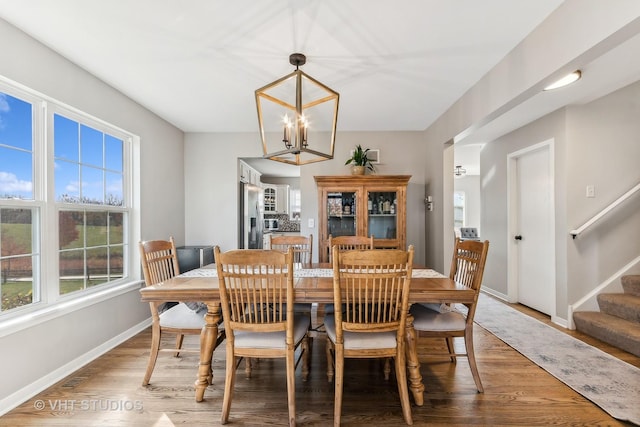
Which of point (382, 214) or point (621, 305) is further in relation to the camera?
point (382, 214)

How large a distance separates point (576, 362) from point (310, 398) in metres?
2.14

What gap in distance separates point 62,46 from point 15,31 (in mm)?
253

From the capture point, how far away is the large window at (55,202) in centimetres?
207

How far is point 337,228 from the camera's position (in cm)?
→ 397

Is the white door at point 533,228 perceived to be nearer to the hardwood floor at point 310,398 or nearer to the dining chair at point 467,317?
the hardwood floor at point 310,398

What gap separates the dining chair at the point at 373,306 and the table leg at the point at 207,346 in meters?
0.78

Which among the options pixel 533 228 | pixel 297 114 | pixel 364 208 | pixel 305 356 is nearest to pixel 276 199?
pixel 364 208

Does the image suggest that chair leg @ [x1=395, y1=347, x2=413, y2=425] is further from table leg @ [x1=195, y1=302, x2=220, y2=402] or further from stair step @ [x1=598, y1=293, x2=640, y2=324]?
stair step @ [x1=598, y1=293, x2=640, y2=324]

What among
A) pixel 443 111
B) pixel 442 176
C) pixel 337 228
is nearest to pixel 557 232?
pixel 442 176

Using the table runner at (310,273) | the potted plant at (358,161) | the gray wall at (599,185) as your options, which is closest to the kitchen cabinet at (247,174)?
the potted plant at (358,161)

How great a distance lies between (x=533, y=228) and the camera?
155 inches

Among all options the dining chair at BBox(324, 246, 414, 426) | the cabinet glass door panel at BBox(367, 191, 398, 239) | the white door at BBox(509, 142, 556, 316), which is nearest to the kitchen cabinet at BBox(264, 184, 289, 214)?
the cabinet glass door panel at BBox(367, 191, 398, 239)

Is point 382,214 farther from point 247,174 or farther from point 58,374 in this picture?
point 58,374

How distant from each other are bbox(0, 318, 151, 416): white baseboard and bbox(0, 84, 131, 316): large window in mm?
504
